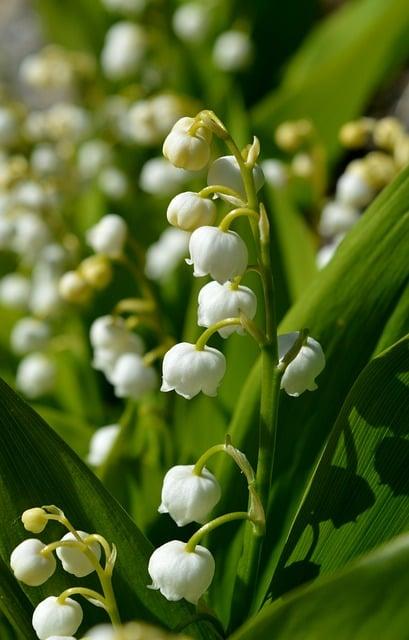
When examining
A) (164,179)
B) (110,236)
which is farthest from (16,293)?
(110,236)

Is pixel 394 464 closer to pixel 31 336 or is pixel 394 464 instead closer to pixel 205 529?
pixel 205 529

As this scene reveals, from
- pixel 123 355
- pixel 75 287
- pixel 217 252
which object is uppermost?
pixel 217 252

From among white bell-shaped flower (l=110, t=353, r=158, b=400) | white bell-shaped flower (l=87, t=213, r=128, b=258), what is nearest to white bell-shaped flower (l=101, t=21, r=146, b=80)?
white bell-shaped flower (l=87, t=213, r=128, b=258)

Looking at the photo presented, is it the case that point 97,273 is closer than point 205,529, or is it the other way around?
point 205,529

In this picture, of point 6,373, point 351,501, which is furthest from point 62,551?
point 6,373

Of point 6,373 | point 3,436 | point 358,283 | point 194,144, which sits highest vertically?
point 194,144

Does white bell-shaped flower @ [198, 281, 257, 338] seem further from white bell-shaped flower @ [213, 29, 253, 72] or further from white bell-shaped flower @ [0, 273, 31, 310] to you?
white bell-shaped flower @ [213, 29, 253, 72]

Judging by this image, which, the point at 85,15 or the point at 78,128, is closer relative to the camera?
the point at 78,128

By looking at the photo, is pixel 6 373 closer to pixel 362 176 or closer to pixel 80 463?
pixel 362 176
